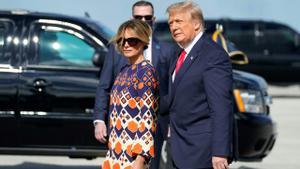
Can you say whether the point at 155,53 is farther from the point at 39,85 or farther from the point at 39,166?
the point at 39,166

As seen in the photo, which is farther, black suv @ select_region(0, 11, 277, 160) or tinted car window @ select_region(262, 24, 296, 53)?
tinted car window @ select_region(262, 24, 296, 53)

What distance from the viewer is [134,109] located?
6.27 metres

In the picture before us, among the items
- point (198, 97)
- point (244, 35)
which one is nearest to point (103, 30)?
point (198, 97)

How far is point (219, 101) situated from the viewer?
19.0 feet

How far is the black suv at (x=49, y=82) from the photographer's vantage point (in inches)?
387

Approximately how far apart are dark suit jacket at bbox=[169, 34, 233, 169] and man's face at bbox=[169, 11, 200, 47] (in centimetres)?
6

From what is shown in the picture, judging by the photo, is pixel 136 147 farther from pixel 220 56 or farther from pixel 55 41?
pixel 55 41

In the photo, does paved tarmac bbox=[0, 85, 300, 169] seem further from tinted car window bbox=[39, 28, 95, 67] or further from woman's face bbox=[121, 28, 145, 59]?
woman's face bbox=[121, 28, 145, 59]

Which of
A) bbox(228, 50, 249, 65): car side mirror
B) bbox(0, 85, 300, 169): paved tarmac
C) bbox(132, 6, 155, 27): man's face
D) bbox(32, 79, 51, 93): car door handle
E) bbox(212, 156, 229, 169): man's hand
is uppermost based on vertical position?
bbox(132, 6, 155, 27): man's face

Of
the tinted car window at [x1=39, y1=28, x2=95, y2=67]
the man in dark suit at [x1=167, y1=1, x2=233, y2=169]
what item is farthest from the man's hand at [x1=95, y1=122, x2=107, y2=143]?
the tinted car window at [x1=39, y1=28, x2=95, y2=67]

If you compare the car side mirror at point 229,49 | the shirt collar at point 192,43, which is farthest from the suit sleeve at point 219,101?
the car side mirror at point 229,49

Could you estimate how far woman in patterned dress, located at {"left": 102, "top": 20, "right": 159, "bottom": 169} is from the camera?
20.6 ft

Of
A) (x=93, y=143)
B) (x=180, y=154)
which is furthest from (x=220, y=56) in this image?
(x=93, y=143)

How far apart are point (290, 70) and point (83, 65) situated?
50.1 feet
